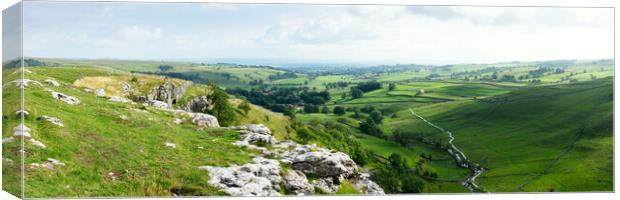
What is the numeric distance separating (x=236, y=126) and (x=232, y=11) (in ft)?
21.1

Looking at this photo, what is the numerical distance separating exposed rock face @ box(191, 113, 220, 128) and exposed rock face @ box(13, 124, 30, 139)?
8350mm

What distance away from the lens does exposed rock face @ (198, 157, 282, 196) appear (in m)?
27.9

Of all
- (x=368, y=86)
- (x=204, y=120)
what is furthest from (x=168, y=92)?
(x=368, y=86)

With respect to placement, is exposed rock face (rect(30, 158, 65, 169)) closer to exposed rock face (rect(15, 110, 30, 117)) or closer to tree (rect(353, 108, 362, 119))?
exposed rock face (rect(15, 110, 30, 117))

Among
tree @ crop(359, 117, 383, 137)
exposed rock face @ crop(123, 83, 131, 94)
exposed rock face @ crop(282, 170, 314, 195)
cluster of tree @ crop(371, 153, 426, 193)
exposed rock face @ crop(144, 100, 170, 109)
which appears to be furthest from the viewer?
tree @ crop(359, 117, 383, 137)

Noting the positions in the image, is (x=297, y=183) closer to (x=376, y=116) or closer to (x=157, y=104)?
(x=157, y=104)

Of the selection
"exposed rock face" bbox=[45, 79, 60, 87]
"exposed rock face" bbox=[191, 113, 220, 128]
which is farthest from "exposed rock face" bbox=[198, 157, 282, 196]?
"exposed rock face" bbox=[45, 79, 60, 87]

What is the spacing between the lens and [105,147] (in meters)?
27.5

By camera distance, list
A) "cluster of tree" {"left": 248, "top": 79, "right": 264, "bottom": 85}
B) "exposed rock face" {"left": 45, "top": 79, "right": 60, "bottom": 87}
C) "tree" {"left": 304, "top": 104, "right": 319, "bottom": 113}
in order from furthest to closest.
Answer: "tree" {"left": 304, "top": 104, "right": 319, "bottom": 113} → "cluster of tree" {"left": 248, "top": 79, "right": 264, "bottom": 85} → "exposed rock face" {"left": 45, "top": 79, "right": 60, "bottom": 87}

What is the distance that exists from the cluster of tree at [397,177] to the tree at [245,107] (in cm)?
837

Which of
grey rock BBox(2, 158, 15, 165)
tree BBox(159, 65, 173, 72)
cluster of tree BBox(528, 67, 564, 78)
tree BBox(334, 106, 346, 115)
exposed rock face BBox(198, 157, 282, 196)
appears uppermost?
tree BBox(159, 65, 173, 72)

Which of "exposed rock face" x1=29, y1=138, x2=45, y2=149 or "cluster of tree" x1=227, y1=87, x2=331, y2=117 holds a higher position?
"cluster of tree" x1=227, y1=87, x2=331, y2=117

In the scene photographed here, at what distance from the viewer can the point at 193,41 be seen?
3312cm

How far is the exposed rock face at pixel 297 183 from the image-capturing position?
29719mm
